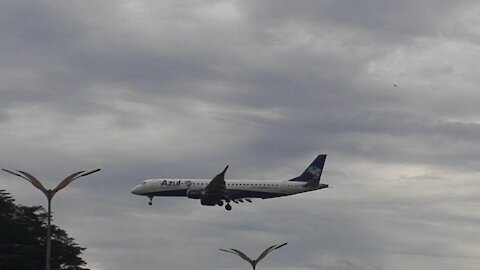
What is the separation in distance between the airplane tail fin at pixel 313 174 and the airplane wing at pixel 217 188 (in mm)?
11831

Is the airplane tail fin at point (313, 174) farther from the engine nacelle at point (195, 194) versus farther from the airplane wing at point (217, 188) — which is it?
the engine nacelle at point (195, 194)

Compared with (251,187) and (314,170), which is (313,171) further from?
(251,187)

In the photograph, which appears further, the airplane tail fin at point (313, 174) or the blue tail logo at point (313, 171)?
the blue tail logo at point (313, 171)

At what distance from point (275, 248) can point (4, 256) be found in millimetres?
33407

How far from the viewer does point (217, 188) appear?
153750 millimetres

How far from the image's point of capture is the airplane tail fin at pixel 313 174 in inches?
6267

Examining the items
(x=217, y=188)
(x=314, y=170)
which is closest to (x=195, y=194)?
(x=217, y=188)

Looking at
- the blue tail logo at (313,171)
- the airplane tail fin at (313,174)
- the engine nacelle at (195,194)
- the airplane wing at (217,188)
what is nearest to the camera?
the airplane wing at (217,188)

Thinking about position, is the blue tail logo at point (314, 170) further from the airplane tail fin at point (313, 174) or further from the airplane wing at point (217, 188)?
the airplane wing at point (217, 188)

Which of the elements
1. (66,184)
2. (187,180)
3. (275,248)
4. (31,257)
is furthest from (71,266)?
(66,184)

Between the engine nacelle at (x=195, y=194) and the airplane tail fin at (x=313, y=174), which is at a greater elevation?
the airplane tail fin at (x=313, y=174)

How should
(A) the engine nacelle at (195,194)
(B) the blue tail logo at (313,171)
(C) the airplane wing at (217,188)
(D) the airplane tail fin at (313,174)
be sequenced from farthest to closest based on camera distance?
(B) the blue tail logo at (313,171) → (D) the airplane tail fin at (313,174) → (A) the engine nacelle at (195,194) → (C) the airplane wing at (217,188)

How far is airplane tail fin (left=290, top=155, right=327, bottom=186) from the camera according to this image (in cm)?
15919

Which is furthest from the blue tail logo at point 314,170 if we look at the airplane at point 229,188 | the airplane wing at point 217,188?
the airplane wing at point 217,188
